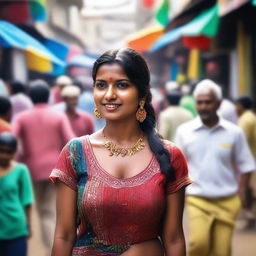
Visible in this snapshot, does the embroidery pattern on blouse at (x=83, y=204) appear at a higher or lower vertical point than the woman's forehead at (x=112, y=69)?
lower

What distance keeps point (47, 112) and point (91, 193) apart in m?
4.23

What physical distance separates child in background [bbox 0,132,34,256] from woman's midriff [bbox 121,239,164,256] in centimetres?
227

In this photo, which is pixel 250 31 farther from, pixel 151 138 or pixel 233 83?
pixel 151 138

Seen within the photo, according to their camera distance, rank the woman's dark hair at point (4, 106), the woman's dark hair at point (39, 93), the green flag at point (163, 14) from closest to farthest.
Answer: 1. the woman's dark hair at point (4, 106)
2. the woman's dark hair at point (39, 93)
3. the green flag at point (163, 14)

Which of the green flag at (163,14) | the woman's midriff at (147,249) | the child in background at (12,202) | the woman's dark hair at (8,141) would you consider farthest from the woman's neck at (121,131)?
the green flag at (163,14)

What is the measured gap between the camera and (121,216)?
A: 302cm

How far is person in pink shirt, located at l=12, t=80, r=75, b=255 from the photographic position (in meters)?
7.07

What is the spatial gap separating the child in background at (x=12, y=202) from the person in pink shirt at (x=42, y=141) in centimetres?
163

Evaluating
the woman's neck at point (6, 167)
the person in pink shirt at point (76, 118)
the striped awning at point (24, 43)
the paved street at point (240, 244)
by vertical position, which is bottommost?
the paved street at point (240, 244)

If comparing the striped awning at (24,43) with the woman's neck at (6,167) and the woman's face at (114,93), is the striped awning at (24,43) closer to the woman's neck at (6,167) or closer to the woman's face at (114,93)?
the woman's neck at (6,167)

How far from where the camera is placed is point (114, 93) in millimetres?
3100

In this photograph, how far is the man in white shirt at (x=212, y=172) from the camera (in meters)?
5.57

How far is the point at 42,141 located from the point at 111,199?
4.20m

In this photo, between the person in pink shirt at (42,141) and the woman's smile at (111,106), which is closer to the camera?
the woman's smile at (111,106)
